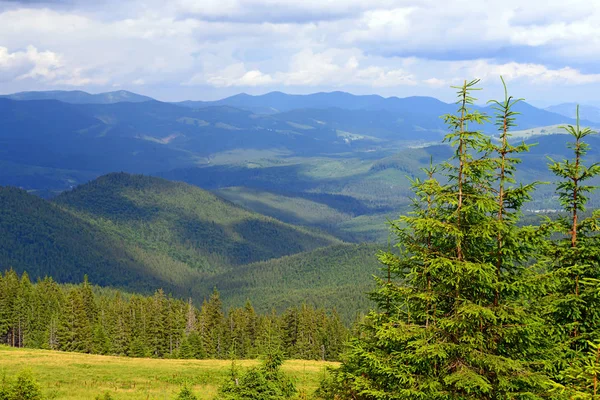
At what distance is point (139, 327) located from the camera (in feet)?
350

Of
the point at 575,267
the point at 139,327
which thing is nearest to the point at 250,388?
the point at 575,267

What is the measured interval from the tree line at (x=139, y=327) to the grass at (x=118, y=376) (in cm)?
3436

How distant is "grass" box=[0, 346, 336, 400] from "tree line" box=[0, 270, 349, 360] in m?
34.4

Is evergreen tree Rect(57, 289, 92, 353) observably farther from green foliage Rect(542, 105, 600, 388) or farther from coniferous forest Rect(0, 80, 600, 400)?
green foliage Rect(542, 105, 600, 388)

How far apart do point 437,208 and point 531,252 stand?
3.80 metres

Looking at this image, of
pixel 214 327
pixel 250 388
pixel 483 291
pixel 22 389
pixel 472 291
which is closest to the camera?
pixel 483 291

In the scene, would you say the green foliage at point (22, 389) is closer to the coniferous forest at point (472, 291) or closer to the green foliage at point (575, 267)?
the coniferous forest at point (472, 291)

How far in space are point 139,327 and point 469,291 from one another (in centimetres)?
10010

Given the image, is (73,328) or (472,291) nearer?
(472,291)

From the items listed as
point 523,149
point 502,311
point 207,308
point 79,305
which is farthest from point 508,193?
point 207,308

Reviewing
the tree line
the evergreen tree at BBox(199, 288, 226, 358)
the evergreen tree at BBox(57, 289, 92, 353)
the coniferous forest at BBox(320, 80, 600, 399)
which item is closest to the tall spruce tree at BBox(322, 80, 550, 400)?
the coniferous forest at BBox(320, 80, 600, 399)

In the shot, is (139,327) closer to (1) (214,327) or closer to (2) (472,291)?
(1) (214,327)

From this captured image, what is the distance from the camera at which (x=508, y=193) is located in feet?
59.4

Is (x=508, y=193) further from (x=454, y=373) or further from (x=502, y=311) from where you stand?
(x=454, y=373)
